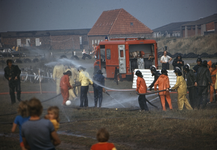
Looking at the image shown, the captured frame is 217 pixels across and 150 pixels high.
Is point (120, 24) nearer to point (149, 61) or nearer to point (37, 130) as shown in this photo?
point (149, 61)

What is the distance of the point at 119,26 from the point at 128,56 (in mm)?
46183

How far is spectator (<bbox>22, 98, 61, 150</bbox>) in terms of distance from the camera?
3.81 metres

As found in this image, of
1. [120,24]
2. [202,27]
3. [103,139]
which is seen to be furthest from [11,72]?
[202,27]

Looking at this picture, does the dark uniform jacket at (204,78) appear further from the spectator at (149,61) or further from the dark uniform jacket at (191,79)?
the spectator at (149,61)

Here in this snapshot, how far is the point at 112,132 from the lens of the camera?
7633 millimetres

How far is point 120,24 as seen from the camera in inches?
2499

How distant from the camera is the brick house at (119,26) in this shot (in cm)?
6216

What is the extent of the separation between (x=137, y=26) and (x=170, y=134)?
192ft

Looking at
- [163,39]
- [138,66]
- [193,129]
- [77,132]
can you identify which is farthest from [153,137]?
[163,39]

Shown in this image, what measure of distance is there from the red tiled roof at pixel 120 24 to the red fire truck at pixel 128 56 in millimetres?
43926

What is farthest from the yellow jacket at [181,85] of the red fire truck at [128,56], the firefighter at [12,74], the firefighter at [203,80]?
the red fire truck at [128,56]

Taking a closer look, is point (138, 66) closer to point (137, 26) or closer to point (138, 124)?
point (138, 124)

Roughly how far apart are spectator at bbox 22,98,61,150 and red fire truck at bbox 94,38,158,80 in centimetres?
1404

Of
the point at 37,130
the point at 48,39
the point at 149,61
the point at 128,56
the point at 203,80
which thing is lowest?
the point at 37,130
